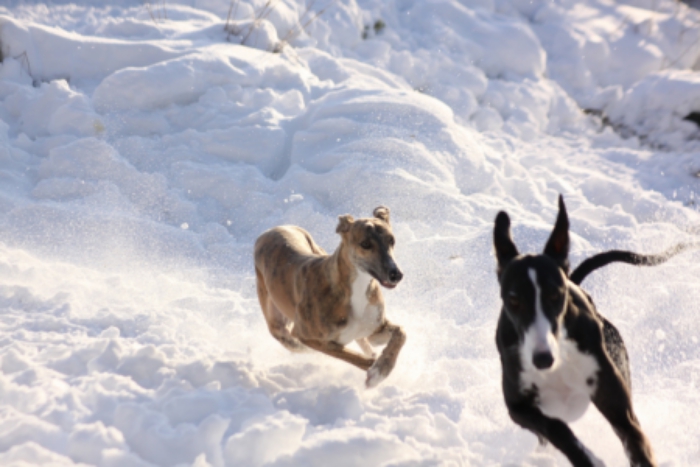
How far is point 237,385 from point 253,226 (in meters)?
3.28

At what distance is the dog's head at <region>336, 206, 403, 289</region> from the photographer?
4.06 meters

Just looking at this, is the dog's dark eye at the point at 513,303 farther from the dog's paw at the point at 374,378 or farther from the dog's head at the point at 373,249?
the dog's paw at the point at 374,378

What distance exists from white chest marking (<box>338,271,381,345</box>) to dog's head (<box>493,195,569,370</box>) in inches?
54.8

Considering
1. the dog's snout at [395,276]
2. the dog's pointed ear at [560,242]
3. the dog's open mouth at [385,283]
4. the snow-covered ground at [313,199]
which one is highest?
the dog's pointed ear at [560,242]

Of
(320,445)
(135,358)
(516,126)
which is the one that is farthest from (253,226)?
(516,126)

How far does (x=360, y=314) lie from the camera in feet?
14.2

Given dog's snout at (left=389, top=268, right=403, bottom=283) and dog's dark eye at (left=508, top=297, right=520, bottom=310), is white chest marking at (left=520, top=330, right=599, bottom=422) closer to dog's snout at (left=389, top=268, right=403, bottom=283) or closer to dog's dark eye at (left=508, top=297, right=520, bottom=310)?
dog's dark eye at (left=508, top=297, right=520, bottom=310)

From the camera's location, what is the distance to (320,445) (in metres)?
3.09

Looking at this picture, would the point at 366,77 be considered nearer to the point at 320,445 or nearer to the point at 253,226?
the point at 253,226

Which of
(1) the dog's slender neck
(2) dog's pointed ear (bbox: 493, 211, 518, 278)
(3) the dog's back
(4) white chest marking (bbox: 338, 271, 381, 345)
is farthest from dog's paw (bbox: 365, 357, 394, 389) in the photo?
(2) dog's pointed ear (bbox: 493, 211, 518, 278)

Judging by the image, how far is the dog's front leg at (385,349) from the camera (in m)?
4.00

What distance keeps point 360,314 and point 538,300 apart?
1712 mm

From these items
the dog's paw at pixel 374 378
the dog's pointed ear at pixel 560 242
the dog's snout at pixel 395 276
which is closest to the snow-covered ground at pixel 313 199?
the dog's paw at pixel 374 378

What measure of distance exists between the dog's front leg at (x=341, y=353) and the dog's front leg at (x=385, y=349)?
0.49ft
